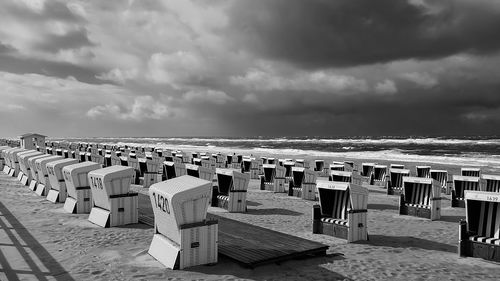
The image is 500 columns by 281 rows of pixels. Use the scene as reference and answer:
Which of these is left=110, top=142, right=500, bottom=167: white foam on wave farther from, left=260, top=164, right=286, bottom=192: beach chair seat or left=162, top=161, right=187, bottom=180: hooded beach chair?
left=162, top=161, right=187, bottom=180: hooded beach chair

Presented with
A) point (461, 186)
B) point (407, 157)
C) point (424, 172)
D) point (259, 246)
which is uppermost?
point (424, 172)

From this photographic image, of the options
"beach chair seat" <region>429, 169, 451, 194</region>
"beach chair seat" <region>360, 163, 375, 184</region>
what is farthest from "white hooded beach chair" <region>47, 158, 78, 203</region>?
"beach chair seat" <region>429, 169, 451, 194</region>

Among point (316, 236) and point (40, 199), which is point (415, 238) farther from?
point (40, 199)

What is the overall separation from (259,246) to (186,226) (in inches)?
89.4

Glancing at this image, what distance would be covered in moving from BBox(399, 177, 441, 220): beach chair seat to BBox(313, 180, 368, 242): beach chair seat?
4.66m

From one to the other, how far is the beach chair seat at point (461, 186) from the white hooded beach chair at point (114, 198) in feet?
45.1

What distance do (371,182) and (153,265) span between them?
791 inches

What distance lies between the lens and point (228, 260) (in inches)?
363

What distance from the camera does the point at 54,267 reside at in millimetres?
8578

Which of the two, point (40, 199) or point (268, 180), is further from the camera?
point (268, 180)

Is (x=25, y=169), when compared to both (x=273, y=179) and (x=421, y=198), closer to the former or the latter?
(x=273, y=179)

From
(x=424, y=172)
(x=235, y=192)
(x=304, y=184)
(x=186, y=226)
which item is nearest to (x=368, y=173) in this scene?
(x=424, y=172)

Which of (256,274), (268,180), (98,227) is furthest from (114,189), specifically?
(268,180)

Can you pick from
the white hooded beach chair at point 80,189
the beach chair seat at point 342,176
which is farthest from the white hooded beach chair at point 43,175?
the beach chair seat at point 342,176
